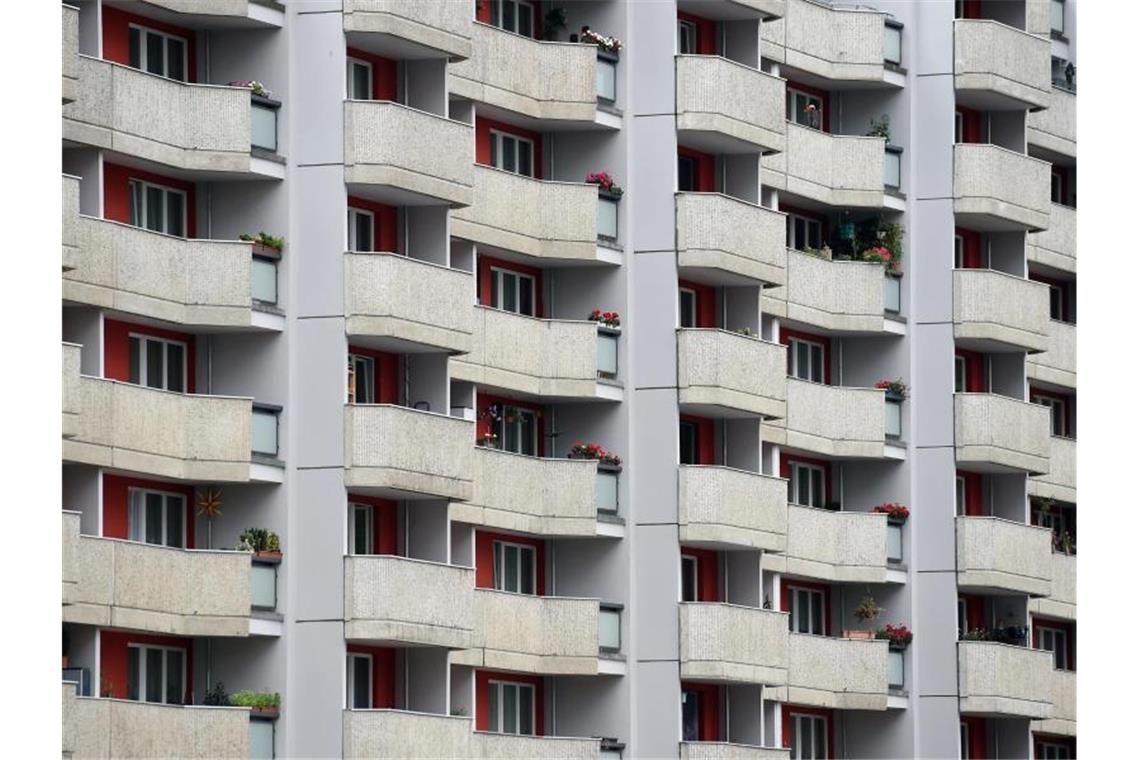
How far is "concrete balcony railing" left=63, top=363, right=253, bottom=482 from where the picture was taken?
52031 millimetres

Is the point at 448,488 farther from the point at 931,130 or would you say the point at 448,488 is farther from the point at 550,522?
the point at 931,130

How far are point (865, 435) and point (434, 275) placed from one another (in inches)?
788

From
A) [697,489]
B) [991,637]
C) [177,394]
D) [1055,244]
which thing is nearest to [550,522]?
[697,489]

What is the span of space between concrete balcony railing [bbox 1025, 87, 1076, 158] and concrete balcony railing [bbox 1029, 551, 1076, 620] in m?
11.4

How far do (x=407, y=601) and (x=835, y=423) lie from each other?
2044cm

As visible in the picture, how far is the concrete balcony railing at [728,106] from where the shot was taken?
6706 centimetres

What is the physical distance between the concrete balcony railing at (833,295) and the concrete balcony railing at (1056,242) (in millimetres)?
9004

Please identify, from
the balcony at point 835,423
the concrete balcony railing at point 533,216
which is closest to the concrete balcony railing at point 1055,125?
the balcony at point 835,423

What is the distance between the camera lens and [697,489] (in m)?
66.1

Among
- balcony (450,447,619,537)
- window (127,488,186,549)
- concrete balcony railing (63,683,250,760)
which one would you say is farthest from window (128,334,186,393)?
balcony (450,447,619,537)

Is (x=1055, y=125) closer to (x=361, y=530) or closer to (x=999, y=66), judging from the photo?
(x=999, y=66)

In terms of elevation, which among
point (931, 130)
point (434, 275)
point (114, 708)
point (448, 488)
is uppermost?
point (931, 130)

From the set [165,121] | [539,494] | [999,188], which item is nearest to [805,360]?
[999,188]

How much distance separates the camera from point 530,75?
64.9 meters
